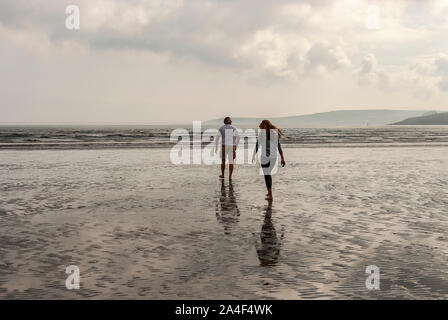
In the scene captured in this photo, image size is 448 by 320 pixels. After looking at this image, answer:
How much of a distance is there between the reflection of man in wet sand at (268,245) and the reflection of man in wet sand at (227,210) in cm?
70

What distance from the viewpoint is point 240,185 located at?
14797mm

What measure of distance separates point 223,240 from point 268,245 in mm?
803

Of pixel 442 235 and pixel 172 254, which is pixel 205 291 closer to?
pixel 172 254

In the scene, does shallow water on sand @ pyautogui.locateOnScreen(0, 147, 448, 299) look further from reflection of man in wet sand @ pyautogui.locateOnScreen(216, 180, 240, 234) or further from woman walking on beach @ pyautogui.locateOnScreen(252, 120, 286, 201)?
woman walking on beach @ pyautogui.locateOnScreen(252, 120, 286, 201)

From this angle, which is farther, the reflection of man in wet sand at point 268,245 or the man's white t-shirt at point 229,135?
the man's white t-shirt at point 229,135

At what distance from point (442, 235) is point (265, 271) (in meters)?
3.92

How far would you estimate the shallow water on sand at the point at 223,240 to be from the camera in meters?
5.28
